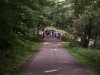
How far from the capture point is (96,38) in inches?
1355

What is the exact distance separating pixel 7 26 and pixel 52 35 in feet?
160

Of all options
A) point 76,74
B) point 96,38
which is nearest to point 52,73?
point 76,74

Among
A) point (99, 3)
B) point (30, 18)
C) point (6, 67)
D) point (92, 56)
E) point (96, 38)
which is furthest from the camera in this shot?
point (96, 38)

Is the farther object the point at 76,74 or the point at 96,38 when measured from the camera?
the point at 96,38

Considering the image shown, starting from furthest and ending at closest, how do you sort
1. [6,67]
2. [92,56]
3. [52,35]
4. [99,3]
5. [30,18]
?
[52,35] → [92,56] → [30,18] → [99,3] → [6,67]

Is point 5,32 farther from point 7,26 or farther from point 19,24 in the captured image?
point 19,24

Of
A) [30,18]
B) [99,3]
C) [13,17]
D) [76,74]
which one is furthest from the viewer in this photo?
[30,18]

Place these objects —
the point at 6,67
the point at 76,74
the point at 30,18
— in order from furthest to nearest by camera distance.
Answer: the point at 30,18
the point at 6,67
the point at 76,74

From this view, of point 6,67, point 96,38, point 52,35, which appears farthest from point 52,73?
point 52,35

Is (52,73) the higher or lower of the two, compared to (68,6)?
lower

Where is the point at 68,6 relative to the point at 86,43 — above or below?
above

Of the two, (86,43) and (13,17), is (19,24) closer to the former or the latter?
(13,17)

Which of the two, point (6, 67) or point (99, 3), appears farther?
point (99, 3)

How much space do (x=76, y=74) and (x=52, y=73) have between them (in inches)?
47.0
